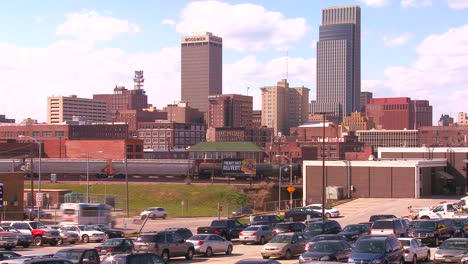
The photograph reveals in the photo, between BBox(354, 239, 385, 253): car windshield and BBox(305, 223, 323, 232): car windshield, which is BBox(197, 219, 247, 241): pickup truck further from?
BBox(354, 239, 385, 253): car windshield

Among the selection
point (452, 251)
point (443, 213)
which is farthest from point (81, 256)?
point (443, 213)

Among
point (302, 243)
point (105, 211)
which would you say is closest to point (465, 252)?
point (302, 243)

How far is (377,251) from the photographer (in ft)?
112

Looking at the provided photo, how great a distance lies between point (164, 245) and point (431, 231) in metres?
16.4

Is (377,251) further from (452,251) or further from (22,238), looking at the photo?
(22,238)

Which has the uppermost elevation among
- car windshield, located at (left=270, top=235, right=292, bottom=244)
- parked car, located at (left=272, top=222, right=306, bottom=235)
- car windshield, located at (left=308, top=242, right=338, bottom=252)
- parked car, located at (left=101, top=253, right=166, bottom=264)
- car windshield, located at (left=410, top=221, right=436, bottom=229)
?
parked car, located at (left=101, top=253, right=166, bottom=264)

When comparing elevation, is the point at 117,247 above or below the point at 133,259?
below

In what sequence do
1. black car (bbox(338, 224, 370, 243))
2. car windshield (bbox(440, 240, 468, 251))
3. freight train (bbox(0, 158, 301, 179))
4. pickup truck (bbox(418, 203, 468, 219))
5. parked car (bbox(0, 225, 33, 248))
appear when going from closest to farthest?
car windshield (bbox(440, 240, 468, 251)), black car (bbox(338, 224, 370, 243)), parked car (bbox(0, 225, 33, 248)), pickup truck (bbox(418, 203, 468, 219)), freight train (bbox(0, 158, 301, 179))

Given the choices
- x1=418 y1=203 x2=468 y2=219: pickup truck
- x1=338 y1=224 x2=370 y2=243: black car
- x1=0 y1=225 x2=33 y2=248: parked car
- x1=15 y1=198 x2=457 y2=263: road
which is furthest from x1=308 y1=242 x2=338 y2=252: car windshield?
x1=418 y1=203 x2=468 y2=219: pickup truck

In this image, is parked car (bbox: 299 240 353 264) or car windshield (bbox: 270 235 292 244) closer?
parked car (bbox: 299 240 353 264)

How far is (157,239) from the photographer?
42.2 metres

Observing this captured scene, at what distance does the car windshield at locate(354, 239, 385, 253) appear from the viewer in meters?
34.2

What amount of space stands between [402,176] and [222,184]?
38.7m

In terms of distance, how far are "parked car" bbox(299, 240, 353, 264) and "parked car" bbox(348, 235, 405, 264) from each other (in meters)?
1.57
